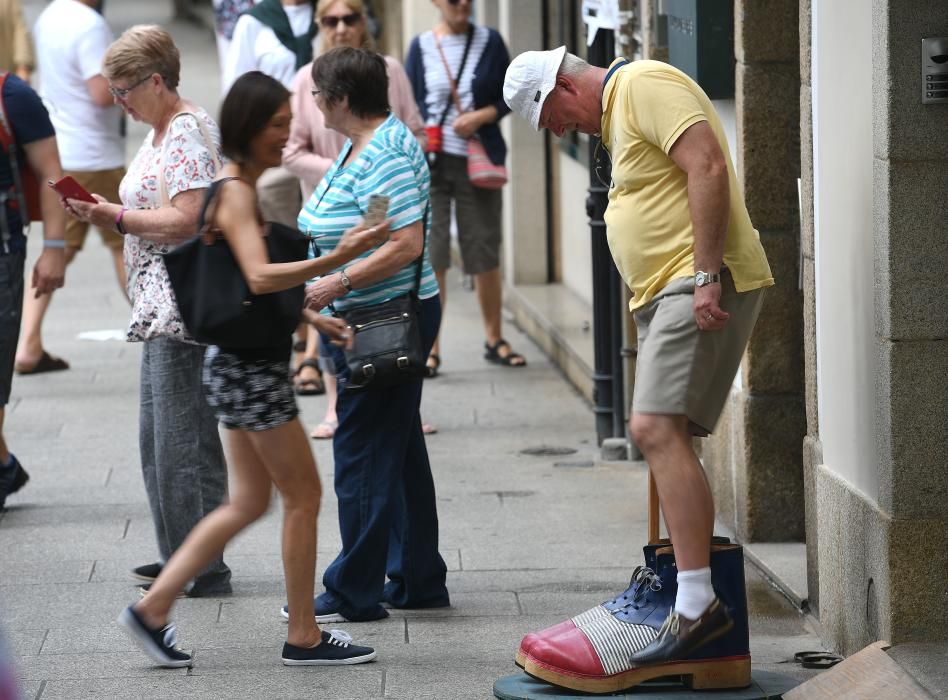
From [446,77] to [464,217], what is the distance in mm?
769

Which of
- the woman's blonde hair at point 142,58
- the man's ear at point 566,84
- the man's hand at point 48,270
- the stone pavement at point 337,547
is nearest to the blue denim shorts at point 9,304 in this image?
the man's hand at point 48,270

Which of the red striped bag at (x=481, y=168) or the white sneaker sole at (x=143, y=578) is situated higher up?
the red striped bag at (x=481, y=168)

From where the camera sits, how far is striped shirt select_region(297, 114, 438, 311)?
526 centimetres

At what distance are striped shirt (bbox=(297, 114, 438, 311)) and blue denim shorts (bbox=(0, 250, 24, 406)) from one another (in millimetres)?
1679

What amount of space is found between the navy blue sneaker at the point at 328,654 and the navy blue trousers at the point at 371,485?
38cm

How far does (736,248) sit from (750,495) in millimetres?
1875

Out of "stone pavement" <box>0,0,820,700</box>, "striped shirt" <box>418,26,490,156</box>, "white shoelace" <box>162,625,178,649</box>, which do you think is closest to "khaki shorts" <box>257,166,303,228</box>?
"striped shirt" <box>418,26,490,156</box>

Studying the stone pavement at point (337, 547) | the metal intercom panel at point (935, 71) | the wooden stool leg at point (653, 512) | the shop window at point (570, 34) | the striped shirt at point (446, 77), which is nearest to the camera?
the metal intercom panel at point (935, 71)

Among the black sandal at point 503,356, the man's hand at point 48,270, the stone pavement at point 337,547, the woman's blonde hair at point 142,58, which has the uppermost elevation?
the woman's blonde hair at point 142,58

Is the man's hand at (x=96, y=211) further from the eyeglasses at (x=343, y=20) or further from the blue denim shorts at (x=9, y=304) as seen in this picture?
the eyeglasses at (x=343, y=20)

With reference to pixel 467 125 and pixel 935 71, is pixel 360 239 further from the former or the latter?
pixel 467 125

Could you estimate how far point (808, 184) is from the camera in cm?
547

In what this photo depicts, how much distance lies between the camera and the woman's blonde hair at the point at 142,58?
5.54 meters

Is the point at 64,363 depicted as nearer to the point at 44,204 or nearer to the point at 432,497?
the point at 44,204
